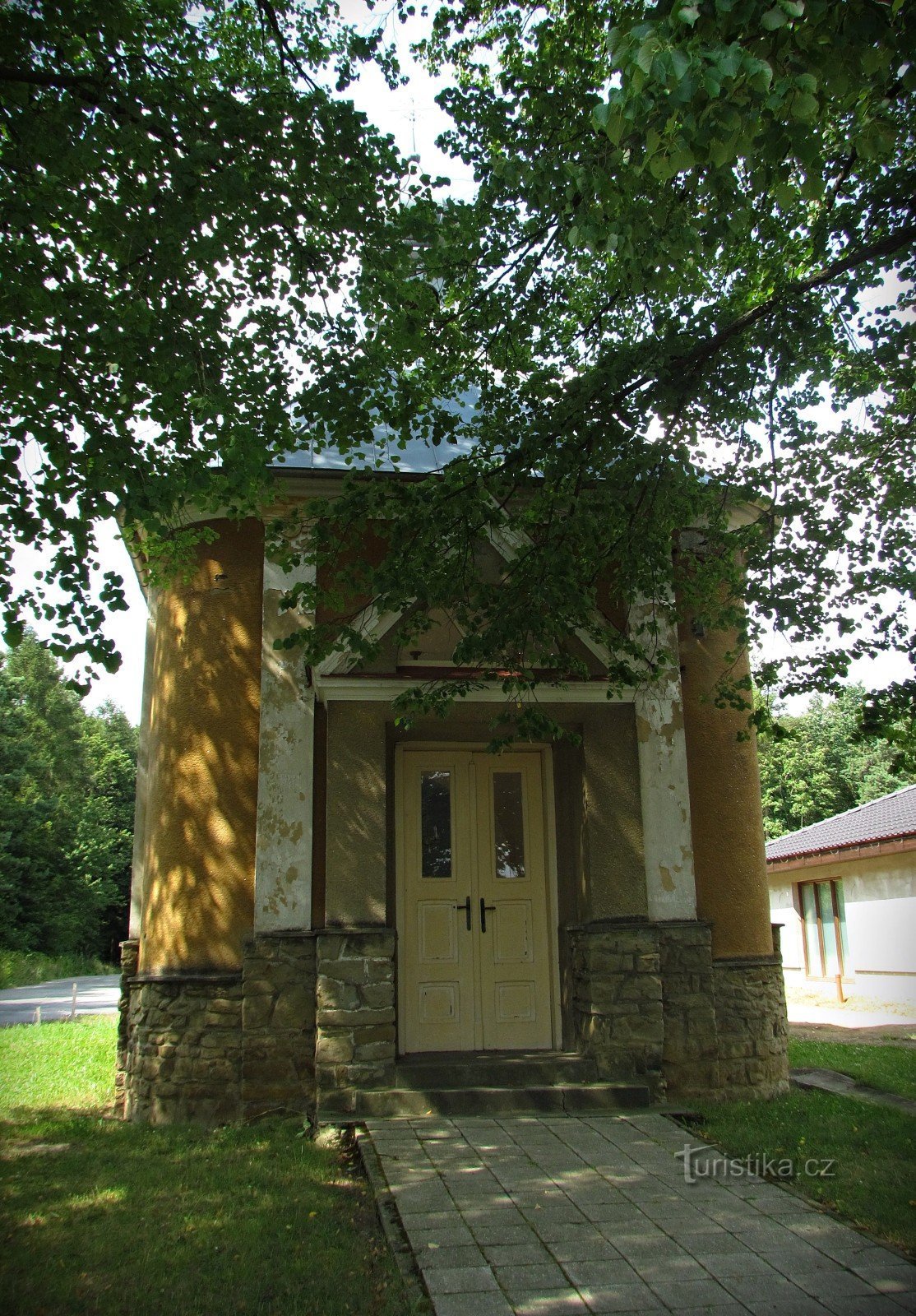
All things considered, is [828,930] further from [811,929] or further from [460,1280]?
[460,1280]

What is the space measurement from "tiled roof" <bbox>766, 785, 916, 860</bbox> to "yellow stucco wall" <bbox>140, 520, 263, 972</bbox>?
45.0ft

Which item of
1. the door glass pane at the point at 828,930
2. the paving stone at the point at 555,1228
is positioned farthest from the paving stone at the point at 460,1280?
the door glass pane at the point at 828,930

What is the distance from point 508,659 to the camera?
7645 mm

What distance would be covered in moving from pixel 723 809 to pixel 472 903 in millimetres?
2577

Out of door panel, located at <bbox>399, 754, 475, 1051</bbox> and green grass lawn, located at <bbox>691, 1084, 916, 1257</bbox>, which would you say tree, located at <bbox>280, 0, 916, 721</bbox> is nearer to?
door panel, located at <bbox>399, 754, 475, 1051</bbox>

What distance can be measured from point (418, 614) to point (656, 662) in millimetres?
2560

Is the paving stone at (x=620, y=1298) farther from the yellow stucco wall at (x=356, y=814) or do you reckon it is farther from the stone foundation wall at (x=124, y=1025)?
the stone foundation wall at (x=124, y=1025)

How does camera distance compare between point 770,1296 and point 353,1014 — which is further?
point 353,1014

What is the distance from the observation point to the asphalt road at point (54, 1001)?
18766mm

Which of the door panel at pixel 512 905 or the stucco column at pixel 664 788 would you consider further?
the door panel at pixel 512 905

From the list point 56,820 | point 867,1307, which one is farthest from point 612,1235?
point 56,820

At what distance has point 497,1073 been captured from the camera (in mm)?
7918

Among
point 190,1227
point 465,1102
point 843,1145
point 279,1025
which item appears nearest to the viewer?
point 190,1227

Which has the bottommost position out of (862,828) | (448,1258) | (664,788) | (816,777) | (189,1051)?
(448,1258)
